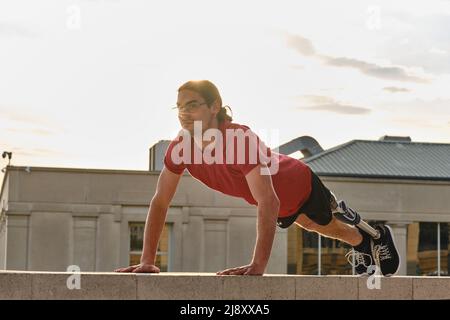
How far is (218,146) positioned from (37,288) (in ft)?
6.73

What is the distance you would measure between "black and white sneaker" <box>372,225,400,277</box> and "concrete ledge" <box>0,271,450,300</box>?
1.19 meters

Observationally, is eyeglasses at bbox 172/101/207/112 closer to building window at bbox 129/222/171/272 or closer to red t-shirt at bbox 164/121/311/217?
red t-shirt at bbox 164/121/311/217

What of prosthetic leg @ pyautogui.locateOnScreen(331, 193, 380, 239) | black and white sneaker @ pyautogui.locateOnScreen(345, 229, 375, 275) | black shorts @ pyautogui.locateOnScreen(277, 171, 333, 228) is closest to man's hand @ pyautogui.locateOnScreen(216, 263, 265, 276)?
black shorts @ pyautogui.locateOnScreen(277, 171, 333, 228)

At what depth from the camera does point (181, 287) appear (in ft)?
28.2

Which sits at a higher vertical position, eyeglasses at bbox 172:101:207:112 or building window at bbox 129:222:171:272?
eyeglasses at bbox 172:101:207:112

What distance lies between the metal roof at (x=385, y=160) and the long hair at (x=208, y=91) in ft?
118

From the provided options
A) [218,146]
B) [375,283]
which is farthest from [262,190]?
[375,283]

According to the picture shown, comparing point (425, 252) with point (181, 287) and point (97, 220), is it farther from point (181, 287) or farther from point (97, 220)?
point (181, 287)

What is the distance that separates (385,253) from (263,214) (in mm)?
2115

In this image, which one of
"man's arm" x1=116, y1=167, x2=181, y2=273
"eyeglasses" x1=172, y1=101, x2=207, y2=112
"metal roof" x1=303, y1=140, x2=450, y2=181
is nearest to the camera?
"eyeglasses" x1=172, y1=101, x2=207, y2=112

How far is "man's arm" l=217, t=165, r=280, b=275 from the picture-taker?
29.5 feet

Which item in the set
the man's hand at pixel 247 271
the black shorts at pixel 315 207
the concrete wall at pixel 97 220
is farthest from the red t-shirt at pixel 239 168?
the concrete wall at pixel 97 220

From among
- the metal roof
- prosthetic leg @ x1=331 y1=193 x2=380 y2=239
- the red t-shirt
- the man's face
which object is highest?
the metal roof
